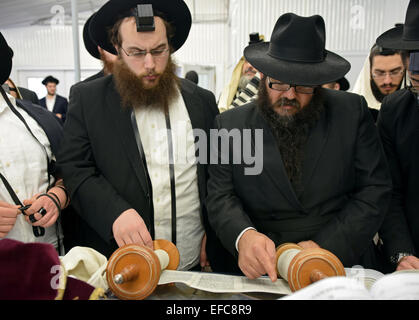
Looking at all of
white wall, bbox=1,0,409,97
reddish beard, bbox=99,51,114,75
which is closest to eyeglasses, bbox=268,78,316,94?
reddish beard, bbox=99,51,114,75

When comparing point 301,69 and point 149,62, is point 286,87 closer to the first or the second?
point 301,69

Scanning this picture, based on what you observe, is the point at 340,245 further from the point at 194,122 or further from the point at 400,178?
the point at 194,122

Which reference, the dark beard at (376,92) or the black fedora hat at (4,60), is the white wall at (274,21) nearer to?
the dark beard at (376,92)

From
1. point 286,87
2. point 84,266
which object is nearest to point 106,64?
point 286,87

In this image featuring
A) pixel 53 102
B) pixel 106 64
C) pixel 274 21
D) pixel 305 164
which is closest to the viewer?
pixel 305 164

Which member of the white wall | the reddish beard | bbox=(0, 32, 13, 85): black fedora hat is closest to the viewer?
bbox=(0, 32, 13, 85): black fedora hat

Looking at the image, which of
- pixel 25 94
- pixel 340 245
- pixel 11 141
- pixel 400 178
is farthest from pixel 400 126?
pixel 25 94

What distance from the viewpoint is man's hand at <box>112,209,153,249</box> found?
1.34m

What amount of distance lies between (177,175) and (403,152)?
1.21 meters

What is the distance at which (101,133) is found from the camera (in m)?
1.69

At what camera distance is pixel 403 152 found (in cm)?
171

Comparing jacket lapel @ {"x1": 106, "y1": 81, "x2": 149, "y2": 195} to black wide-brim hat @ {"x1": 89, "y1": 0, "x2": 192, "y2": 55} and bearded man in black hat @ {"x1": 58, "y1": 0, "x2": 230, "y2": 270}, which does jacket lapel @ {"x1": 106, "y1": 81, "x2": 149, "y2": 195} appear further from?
black wide-brim hat @ {"x1": 89, "y1": 0, "x2": 192, "y2": 55}

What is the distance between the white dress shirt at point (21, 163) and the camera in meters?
1.47

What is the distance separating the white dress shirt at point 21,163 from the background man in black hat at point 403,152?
1.74m
